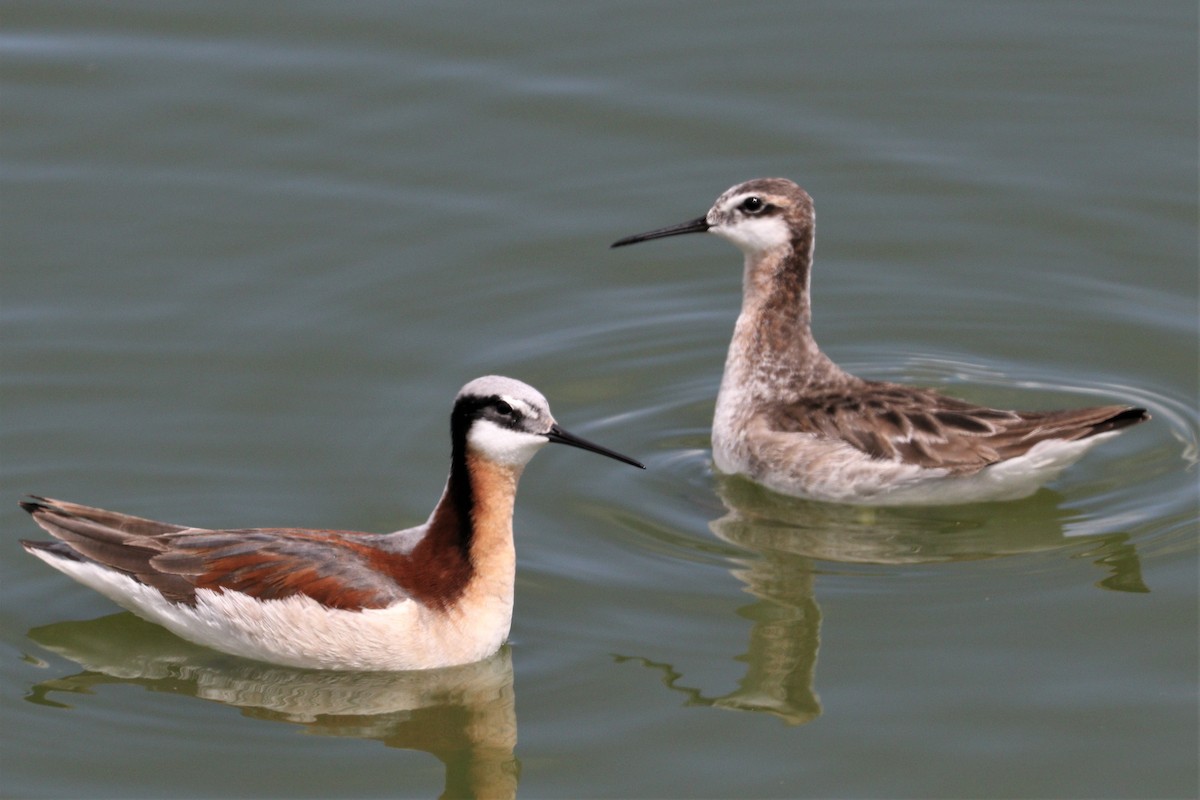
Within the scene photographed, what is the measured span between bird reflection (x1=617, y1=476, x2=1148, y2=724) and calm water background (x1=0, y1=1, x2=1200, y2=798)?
4 centimetres

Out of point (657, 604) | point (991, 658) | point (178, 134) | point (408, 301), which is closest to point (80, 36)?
point (178, 134)

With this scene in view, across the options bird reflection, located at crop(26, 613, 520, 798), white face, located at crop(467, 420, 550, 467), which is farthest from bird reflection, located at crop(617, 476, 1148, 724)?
white face, located at crop(467, 420, 550, 467)

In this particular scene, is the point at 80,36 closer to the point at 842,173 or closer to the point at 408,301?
the point at 408,301

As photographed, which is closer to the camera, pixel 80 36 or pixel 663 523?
pixel 663 523

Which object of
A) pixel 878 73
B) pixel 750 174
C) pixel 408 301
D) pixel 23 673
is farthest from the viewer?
pixel 878 73

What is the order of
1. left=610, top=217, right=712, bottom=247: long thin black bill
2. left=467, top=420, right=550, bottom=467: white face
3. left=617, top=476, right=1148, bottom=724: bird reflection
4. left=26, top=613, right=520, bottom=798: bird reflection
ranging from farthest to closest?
left=610, top=217, right=712, bottom=247: long thin black bill
left=617, top=476, right=1148, bottom=724: bird reflection
left=467, top=420, right=550, bottom=467: white face
left=26, top=613, right=520, bottom=798: bird reflection

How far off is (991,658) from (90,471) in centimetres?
646

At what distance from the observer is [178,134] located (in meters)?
19.1

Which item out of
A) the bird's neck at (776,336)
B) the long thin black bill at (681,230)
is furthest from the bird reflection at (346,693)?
the long thin black bill at (681,230)

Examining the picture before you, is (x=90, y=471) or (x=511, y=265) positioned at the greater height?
(x=511, y=265)

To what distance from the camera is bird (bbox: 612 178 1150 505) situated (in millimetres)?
14266

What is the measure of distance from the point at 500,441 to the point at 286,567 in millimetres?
1499

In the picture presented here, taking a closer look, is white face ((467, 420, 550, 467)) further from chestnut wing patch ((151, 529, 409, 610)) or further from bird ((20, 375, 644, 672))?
chestnut wing patch ((151, 529, 409, 610))

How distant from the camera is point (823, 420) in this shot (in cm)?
1499
